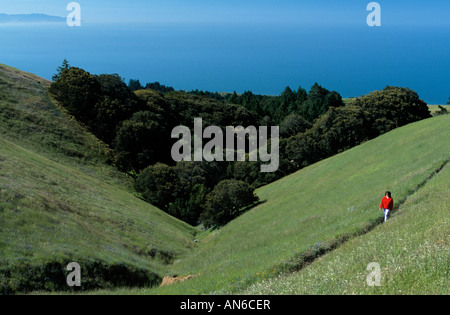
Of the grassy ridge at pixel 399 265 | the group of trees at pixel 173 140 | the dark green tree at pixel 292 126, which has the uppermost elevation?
the dark green tree at pixel 292 126

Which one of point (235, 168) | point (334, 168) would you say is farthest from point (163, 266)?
point (235, 168)

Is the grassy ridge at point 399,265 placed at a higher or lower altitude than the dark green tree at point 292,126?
lower

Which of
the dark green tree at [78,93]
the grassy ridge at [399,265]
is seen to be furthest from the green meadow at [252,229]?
the dark green tree at [78,93]

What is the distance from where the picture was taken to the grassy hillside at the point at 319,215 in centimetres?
1708

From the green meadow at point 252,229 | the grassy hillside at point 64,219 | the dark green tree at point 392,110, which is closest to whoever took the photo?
the green meadow at point 252,229

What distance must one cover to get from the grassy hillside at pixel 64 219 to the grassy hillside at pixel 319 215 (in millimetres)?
3634

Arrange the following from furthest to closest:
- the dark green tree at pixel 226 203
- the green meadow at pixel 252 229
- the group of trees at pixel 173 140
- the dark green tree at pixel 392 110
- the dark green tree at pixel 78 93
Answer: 1. the dark green tree at pixel 78 93
2. the dark green tree at pixel 392 110
3. the group of trees at pixel 173 140
4. the dark green tree at pixel 226 203
5. the green meadow at pixel 252 229

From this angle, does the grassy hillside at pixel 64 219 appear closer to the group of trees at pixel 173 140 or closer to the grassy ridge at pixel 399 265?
the group of trees at pixel 173 140

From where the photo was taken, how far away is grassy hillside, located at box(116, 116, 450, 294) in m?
17.1

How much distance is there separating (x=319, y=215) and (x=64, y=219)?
67.1 ft

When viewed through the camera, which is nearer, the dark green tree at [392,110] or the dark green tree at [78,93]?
the dark green tree at [392,110]

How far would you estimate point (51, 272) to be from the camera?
17.7 m
